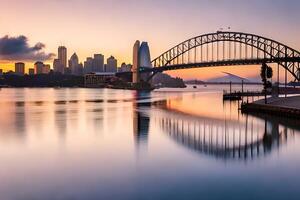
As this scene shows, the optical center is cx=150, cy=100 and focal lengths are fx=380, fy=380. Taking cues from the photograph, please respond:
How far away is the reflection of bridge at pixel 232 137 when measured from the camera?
1795cm

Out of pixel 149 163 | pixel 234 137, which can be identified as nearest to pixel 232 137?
pixel 234 137

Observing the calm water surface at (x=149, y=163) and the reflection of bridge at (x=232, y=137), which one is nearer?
the calm water surface at (x=149, y=163)

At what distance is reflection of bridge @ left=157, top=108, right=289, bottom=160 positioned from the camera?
1795cm

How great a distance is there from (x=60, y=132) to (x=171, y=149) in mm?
9109

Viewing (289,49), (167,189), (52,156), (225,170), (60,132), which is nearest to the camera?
(167,189)

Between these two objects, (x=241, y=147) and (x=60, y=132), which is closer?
(x=241, y=147)

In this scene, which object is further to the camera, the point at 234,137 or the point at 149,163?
the point at 234,137

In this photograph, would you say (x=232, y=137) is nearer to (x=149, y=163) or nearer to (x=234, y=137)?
(x=234, y=137)

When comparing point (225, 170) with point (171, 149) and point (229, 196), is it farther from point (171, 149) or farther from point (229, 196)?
point (171, 149)

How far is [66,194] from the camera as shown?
35.7 ft

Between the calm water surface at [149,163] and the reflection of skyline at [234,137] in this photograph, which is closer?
the calm water surface at [149,163]

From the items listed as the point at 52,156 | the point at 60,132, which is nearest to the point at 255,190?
the point at 52,156

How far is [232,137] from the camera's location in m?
→ 22.5

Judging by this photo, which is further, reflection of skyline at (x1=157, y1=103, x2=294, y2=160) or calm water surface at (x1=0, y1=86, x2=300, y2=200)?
reflection of skyline at (x1=157, y1=103, x2=294, y2=160)
